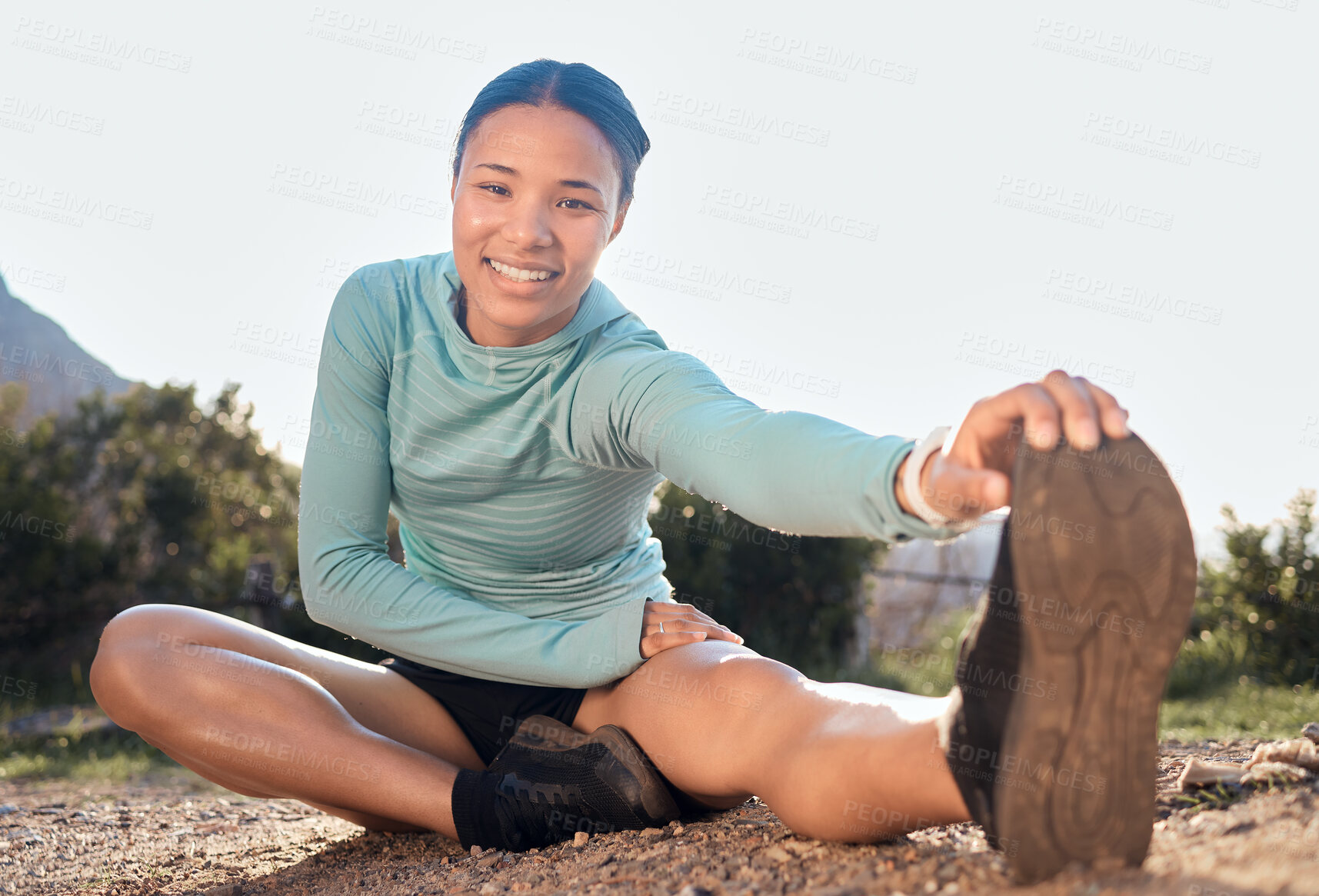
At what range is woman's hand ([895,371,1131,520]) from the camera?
45.6 inches

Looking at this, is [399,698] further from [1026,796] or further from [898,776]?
[1026,796]

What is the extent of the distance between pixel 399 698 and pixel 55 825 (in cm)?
128

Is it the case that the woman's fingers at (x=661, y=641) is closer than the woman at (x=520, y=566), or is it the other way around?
the woman at (x=520, y=566)

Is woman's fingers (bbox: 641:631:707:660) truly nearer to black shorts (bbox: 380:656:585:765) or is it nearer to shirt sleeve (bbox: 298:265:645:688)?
shirt sleeve (bbox: 298:265:645:688)

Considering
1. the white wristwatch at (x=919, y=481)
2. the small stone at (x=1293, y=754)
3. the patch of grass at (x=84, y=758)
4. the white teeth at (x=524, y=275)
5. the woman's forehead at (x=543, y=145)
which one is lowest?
the patch of grass at (x=84, y=758)

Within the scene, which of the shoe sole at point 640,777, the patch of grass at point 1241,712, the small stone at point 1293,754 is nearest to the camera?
the small stone at point 1293,754

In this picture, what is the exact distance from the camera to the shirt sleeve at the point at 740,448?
1.29 metres

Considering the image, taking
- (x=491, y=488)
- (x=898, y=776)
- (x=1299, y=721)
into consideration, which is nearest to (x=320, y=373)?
(x=491, y=488)

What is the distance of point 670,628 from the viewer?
6.27 feet

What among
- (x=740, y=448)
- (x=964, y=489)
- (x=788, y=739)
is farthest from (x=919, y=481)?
(x=788, y=739)

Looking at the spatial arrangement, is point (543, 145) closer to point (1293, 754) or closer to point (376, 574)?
point (376, 574)

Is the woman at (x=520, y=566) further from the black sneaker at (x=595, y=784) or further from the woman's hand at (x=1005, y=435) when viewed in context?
the woman's hand at (x=1005, y=435)

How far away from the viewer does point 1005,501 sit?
119cm

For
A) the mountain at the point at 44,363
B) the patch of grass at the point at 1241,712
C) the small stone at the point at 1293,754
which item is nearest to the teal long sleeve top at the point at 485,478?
the small stone at the point at 1293,754
